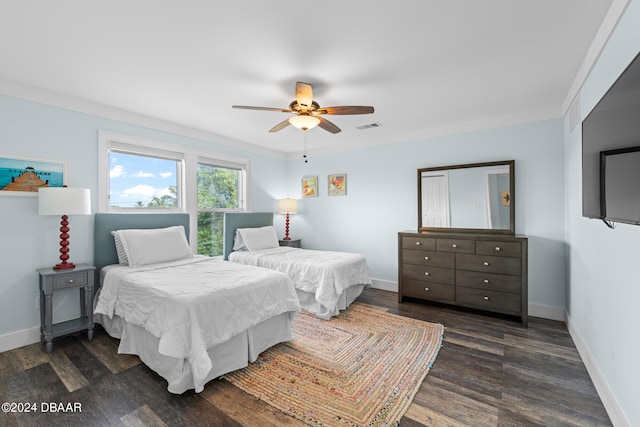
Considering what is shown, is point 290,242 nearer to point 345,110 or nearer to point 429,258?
point 429,258

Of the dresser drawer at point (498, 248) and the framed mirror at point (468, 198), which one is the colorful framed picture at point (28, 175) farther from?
the dresser drawer at point (498, 248)

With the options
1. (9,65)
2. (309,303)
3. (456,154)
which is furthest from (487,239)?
(9,65)

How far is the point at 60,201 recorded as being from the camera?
2668 millimetres

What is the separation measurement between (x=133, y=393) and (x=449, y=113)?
4237mm

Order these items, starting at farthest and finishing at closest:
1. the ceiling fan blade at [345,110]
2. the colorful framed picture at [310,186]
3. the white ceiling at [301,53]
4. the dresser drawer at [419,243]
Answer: the colorful framed picture at [310,186] → the dresser drawer at [419,243] → the ceiling fan blade at [345,110] → the white ceiling at [301,53]

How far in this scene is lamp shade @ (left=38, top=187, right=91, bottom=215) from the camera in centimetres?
263

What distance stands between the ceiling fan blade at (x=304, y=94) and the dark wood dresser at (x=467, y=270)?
2325mm

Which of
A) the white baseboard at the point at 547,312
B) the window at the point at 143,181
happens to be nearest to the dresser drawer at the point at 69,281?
the window at the point at 143,181

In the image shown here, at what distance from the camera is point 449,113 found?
3.64 m

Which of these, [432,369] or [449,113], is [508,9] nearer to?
[449,113]

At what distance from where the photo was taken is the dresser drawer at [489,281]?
10.8 feet

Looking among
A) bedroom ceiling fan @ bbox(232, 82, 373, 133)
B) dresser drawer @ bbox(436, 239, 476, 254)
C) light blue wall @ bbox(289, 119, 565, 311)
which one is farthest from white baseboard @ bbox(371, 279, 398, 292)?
bedroom ceiling fan @ bbox(232, 82, 373, 133)

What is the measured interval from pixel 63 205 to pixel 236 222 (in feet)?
7.62

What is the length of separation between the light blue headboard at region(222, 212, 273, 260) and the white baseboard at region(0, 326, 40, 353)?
7.42 ft
